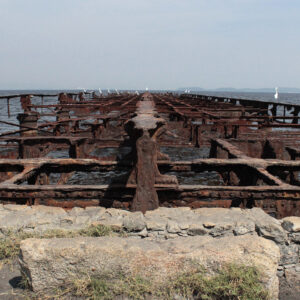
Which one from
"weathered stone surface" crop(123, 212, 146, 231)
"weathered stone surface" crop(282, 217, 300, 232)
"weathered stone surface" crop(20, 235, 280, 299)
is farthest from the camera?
"weathered stone surface" crop(123, 212, 146, 231)

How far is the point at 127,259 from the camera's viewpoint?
3.16 metres

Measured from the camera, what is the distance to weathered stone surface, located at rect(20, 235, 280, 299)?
10.2ft

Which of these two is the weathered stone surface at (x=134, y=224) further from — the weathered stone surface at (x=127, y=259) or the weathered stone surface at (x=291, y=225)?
the weathered stone surface at (x=291, y=225)

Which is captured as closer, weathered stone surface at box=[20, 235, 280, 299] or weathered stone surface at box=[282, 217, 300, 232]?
weathered stone surface at box=[20, 235, 280, 299]

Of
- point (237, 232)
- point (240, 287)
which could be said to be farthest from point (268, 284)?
point (237, 232)

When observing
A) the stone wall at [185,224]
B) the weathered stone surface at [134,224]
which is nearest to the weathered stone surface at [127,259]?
the stone wall at [185,224]

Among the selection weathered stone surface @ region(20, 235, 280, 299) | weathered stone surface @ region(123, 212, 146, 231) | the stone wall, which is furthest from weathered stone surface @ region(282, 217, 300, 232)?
weathered stone surface @ region(123, 212, 146, 231)

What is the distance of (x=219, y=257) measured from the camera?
10.2 feet

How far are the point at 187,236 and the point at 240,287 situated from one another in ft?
2.95

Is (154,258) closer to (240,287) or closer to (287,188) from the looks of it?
(240,287)

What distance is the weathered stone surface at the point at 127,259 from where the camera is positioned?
3121 mm

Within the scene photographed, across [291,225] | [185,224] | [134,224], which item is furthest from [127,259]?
[291,225]

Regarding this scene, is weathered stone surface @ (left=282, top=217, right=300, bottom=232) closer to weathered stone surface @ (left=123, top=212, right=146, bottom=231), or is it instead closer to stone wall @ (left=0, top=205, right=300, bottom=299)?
stone wall @ (left=0, top=205, right=300, bottom=299)

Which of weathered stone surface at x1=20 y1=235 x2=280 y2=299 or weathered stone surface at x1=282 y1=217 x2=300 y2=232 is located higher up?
weathered stone surface at x1=282 y1=217 x2=300 y2=232
